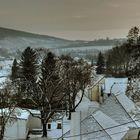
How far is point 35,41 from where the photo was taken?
104062 mm

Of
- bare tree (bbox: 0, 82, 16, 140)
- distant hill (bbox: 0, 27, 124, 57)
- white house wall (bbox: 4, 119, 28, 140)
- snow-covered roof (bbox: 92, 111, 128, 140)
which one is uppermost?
distant hill (bbox: 0, 27, 124, 57)

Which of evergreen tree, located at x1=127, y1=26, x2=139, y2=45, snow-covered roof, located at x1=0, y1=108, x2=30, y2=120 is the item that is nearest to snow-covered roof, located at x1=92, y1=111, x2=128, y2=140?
evergreen tree, located at x1=127, y1=26, x2=139, y2=45

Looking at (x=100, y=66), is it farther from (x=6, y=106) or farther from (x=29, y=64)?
(x=6, y=106)

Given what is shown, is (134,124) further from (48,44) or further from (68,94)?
(48,44)

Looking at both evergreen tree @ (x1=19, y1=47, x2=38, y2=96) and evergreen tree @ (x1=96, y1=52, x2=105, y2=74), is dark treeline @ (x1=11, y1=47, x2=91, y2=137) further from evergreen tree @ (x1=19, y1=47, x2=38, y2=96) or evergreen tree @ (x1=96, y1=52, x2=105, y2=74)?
evergreen tree @ (x1=96, y1=52, x2=105, y2=74)

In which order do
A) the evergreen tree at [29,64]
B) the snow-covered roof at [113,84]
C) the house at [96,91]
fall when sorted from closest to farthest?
the snow-covered roof at [113,84] → the house at [96,91] → the evergreen tree at [29,64]

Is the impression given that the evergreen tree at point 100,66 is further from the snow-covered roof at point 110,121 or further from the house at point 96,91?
the snow-covered roof at point 110,121

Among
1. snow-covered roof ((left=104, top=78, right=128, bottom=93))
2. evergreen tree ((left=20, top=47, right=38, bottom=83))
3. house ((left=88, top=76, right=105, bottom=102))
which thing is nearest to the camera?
snow-covered roof ((left=104, top=78, right=128, bottom=93))

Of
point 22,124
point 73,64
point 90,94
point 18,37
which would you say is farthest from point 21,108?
point 18,37

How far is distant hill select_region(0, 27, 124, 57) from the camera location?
93.2 meters

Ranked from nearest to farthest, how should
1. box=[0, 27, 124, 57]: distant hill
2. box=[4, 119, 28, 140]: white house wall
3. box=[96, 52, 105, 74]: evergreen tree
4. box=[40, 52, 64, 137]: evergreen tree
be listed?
1. box=[40, 52, 64, 137]: evergreen tree
2. box=[4, 119, 28, 140]: white house wall
3. box=[96, 52, 105, 74]: evergreen tree
4. box=[0, 27, 124, 57]: distant hill

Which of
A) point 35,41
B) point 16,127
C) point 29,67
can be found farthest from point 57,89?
point 35,41

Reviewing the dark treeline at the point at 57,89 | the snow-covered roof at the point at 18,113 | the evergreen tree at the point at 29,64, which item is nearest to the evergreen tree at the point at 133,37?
the dark treeline at the point at 57,89

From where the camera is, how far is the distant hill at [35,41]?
9319cm
